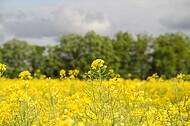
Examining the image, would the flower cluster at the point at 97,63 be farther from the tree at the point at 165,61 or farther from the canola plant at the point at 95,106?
the tree at the point at 165,61

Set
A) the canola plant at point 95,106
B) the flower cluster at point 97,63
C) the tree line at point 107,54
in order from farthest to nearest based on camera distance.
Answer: the tree line at point 107,54
the flower cluster at point 97,63
the canola plant at point 95,106

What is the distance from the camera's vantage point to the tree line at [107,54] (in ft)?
81.3

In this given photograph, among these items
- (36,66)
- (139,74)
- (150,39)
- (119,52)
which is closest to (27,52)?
(36,66)

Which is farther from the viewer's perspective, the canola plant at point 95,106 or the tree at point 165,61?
the tree at point 165,61

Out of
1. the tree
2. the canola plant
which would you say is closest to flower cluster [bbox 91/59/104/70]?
the canola plant

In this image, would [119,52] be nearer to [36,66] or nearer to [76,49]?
[76,49]

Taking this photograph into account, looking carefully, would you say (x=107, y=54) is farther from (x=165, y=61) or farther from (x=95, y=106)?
(x=95, y=106)

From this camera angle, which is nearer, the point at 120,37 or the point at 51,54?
the point at 51,54

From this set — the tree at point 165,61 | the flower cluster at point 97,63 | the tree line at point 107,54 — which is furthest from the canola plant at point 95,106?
the tree at point 165,61

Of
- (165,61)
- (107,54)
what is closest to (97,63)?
(107,54)

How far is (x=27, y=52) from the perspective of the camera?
86.6 feet

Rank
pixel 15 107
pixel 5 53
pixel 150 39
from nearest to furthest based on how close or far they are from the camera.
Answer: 1. pixel 15 107
2. pixel 5 53
3. pixel 150 39

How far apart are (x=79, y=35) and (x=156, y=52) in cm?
1003

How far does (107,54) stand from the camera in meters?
24.0
